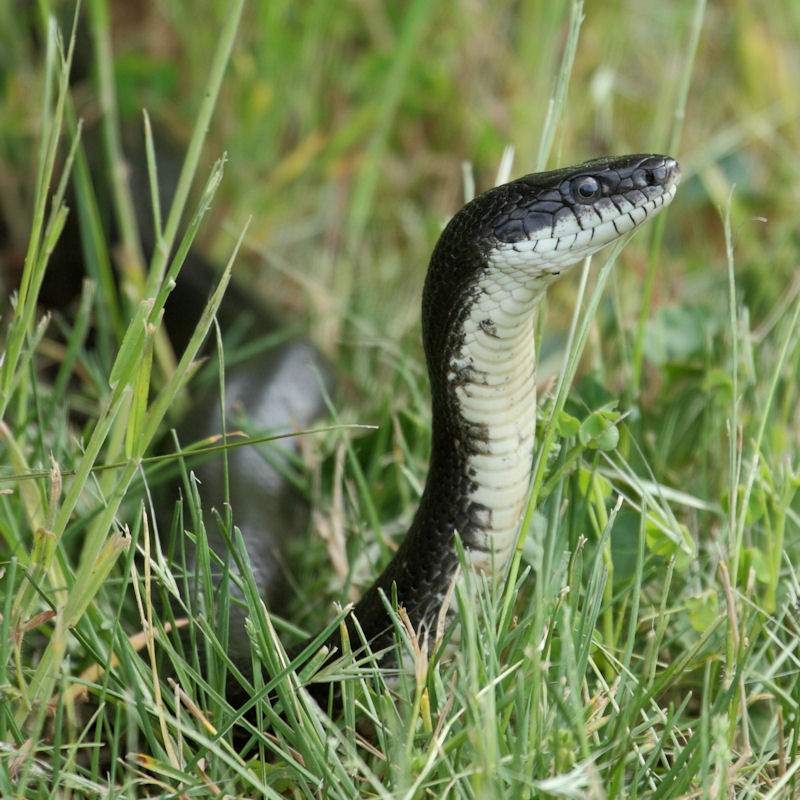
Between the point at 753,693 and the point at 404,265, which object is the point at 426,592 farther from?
the point at 404,265

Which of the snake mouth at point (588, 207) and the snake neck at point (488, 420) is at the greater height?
the snake mouth at point (588, 207)

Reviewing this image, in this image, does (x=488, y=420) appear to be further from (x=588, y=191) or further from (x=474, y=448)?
(x=588, y=191)

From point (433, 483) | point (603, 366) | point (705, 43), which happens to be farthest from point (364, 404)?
point (705, 43)

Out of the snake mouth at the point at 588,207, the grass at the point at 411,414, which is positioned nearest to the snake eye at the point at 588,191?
the snake mouth at the point at 588,207

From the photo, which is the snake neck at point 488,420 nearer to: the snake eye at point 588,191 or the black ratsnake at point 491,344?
the black ratsnake at point 491,344

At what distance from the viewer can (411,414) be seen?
7.23ft

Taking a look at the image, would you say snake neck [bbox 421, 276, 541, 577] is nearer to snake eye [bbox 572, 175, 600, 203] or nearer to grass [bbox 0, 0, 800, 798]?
grass [bbox 0, 0, 800, 798]

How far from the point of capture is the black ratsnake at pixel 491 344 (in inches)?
65.0

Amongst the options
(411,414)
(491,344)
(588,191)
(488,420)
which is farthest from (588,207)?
(411,414)

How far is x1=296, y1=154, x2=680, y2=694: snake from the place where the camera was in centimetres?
165

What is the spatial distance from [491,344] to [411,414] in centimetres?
58

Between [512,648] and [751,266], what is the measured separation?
2057mm

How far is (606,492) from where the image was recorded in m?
1.73

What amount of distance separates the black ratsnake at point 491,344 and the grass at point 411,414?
0.07 metres
